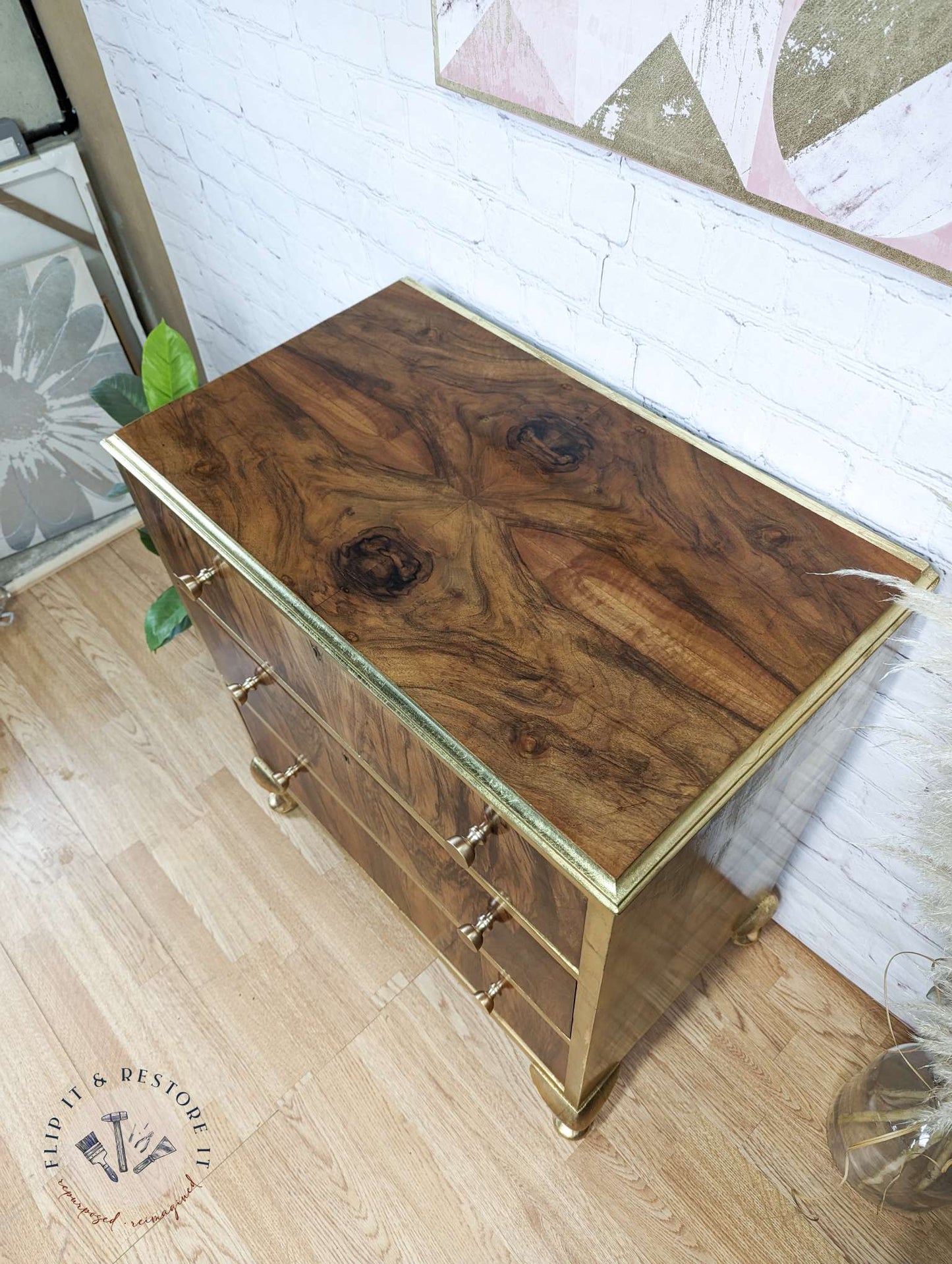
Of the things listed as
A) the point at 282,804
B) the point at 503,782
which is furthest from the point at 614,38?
the point at 282,804

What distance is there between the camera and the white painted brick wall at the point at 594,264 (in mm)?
783

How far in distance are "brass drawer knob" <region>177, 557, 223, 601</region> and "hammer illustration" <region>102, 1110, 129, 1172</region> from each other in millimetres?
765

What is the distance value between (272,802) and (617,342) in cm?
98

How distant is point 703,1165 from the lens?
1183mm

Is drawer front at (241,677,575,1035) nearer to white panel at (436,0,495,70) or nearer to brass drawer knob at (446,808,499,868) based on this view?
brass drawer knob at (446,808,499,868)

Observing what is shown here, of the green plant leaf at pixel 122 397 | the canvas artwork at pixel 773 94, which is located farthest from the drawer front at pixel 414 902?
the canvas artwork at pixel 773 94

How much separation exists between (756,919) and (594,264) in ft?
3.09

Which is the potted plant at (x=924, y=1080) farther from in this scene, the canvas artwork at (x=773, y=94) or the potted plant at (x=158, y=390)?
the potted plant at (x=158, y=390)

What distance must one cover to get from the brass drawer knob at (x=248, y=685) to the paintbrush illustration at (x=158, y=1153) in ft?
2.04

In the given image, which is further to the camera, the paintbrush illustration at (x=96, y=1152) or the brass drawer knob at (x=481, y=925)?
the paintbrush illustration at (x=96, y=1152)

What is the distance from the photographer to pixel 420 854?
3.30 ft

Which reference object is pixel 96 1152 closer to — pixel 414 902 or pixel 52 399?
pixel 414 902

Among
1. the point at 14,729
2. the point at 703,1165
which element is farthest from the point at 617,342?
the point at 14,729

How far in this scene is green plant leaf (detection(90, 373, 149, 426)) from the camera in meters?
1.55
